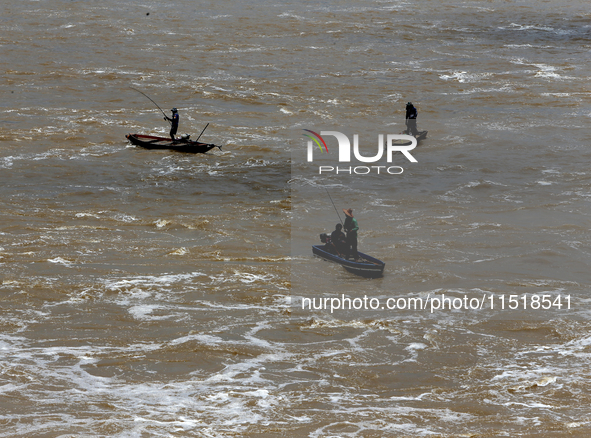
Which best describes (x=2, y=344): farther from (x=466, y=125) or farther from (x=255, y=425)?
(x=466, y=125)

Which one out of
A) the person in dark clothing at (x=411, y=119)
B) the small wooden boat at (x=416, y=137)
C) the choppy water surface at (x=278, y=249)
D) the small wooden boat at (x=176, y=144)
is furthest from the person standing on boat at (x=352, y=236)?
the person in dark clothing at (x=411, y=119)

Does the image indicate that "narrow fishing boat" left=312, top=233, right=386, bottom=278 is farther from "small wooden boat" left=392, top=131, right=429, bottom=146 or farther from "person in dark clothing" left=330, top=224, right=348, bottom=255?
"small wooden boat" left=392, top=131, right=429, bottom=146

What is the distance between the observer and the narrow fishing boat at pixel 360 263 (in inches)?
750

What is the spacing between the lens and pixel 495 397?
14.1 m

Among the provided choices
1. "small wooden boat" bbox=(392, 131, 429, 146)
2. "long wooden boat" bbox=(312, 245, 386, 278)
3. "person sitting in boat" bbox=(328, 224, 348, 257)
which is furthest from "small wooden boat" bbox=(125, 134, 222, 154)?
"long wooden boat" bbox=(312, 245, 386, 278)

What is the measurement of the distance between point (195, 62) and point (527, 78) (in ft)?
65.5

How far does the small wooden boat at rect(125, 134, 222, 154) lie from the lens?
31297 millimetres

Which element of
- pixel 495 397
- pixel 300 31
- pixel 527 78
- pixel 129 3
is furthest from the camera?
pixel 129 3

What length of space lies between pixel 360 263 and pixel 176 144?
14564mm

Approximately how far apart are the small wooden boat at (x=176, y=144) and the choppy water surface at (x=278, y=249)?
1.80 ft

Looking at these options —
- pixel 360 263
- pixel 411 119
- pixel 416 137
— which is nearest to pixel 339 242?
pixel 360 263

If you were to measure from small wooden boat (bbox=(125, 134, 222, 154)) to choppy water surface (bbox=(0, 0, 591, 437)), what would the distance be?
0.55m

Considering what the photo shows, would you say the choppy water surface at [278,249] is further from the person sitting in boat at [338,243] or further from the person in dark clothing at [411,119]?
the person in dark clothing at [411,119]

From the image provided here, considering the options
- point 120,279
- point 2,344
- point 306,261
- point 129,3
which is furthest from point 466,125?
point 129,3
